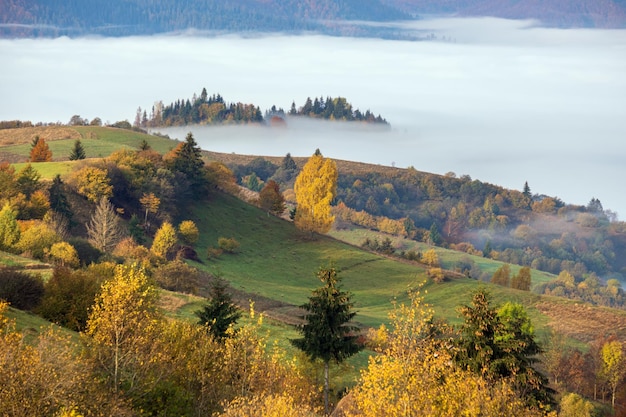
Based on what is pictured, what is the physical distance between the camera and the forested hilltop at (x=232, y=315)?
33.7m

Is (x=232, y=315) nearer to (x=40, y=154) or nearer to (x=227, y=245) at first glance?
(x=227, y=245)

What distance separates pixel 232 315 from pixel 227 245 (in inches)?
2495

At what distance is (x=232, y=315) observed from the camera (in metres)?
59.9

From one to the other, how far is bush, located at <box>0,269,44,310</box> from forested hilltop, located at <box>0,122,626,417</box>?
0.14 m

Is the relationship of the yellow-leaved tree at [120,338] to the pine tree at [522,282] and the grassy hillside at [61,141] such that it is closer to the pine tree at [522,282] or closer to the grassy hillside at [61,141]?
the pine tree at [522,282]

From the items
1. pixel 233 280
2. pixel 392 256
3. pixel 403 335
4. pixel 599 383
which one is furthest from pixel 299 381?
pixel 392 256

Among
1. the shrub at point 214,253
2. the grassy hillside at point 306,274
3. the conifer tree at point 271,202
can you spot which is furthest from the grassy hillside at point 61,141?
the shrub at point 214,253

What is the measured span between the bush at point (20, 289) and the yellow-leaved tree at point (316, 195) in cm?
8407

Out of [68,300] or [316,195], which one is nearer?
[68,300]

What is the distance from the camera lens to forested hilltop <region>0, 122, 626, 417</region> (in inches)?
1325

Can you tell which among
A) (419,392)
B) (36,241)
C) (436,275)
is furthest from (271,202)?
(419,392)

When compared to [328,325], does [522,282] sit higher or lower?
lower

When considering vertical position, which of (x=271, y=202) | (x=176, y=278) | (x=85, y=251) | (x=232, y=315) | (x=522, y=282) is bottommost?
(x=522, y=282)

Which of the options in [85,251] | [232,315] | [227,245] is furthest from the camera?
[227,245]
